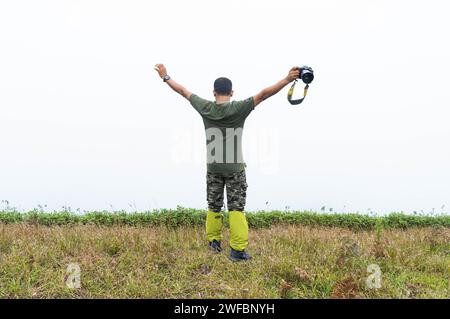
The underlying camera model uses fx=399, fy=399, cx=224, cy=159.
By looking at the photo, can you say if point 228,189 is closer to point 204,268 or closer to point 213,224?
point 213,224

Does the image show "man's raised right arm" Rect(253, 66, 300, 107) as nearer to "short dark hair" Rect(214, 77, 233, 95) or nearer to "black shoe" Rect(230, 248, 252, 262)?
"short dark hair" Rect(214, 77, 233, 95)

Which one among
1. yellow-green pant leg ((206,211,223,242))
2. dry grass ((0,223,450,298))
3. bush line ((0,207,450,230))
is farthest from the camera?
bush line ((0,207,450,230))

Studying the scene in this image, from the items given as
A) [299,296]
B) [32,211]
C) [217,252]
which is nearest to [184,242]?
[217,252]

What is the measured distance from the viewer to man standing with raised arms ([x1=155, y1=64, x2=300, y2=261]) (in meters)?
5.62

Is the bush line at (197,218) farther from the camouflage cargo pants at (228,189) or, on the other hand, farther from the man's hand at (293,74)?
the man's hand at (293,74)

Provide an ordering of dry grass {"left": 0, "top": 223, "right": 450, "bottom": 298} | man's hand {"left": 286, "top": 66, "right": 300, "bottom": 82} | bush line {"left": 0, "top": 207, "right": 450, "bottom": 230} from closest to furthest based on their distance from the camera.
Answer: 1. dry grass {"left": 0, "top": 223, "right": 450, "bottom": 298}
2. man's hand {"left": 286, "top": 66, "right": 300, "bottom": 82}
3. bush line {"left": 0, "top": 207, "right": 450, "bottom": 230}

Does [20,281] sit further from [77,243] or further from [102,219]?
[102,219]

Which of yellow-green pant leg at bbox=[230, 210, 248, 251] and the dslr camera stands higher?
the dslr camera

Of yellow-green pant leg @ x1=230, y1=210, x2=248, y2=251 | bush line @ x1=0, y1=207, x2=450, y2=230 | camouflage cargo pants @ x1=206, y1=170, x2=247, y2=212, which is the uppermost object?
camouflage cargo pants @ x1=206, y1=170, x2=247, y2=212

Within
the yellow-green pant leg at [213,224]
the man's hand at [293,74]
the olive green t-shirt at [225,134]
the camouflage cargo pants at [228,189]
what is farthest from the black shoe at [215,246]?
the man's hand at [293,74]

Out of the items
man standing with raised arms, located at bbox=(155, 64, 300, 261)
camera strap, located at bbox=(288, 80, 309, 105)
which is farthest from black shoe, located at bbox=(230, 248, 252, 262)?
camera strap, located at bbox=(288, 80, 309, 105)

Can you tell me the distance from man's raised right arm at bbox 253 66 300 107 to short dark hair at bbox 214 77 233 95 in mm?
484

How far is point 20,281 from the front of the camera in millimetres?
4992

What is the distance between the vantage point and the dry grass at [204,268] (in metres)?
4.73
